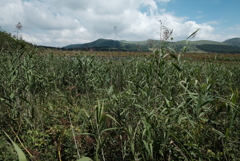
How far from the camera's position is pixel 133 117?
2705 millimetres

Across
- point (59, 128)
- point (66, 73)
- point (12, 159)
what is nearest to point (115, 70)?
point (66, 73)

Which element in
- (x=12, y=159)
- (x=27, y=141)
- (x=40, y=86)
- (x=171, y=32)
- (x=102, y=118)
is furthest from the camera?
(x=40, y=86)

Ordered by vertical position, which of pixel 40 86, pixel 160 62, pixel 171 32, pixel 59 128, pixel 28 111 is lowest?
pixel 59 128

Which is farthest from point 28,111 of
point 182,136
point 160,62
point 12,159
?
point 182,136

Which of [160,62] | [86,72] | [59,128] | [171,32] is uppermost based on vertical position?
[171,32]

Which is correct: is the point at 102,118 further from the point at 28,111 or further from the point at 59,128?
the point at 28,111

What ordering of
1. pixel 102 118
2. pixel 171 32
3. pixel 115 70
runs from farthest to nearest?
pixel 115 70
pixel 171 32
pixel 102 118

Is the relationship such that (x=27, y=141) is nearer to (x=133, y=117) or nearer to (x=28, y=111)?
(x=28, y=111)

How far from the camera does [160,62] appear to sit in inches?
93.9

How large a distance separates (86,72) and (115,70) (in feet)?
5.12

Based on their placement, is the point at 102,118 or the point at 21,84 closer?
the point at 102,118

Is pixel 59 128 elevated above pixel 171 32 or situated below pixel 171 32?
below

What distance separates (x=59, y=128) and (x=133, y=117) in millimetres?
1721

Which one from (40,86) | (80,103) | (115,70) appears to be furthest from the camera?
(115,70)
